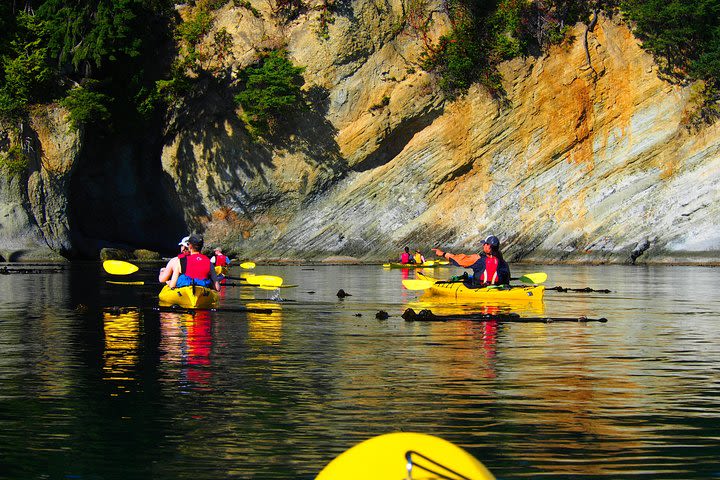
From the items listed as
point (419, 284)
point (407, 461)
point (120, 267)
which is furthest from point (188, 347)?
point (120, 267)

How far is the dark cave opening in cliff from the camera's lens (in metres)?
56.8

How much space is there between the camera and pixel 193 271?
20500mm

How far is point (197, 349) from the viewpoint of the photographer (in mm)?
14477

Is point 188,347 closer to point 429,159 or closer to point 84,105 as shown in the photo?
point 84,105

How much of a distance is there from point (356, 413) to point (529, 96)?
147 feet

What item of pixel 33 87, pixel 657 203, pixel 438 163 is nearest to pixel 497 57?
pixel 438 163

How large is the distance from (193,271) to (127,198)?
38509 mm

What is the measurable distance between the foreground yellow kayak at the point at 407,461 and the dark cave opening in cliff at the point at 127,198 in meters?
51.7

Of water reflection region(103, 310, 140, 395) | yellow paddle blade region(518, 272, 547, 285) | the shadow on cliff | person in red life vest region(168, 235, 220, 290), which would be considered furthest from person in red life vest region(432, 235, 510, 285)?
the shadow on cliff

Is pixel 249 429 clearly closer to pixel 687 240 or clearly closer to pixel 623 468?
pixel 623 468

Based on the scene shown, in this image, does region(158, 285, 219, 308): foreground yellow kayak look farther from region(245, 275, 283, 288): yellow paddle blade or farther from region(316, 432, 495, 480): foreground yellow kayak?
region(316, 432, 495, 480): foreground yellow kayak

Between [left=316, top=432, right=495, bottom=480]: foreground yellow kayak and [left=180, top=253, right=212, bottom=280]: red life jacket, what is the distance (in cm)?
1544

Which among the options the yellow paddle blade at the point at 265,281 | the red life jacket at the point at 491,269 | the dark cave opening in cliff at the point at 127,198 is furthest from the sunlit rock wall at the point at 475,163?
the yellow paddle blade at the point at 265,281

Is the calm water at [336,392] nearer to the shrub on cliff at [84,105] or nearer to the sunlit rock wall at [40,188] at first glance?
the sunlit rock wall at [40,188]
